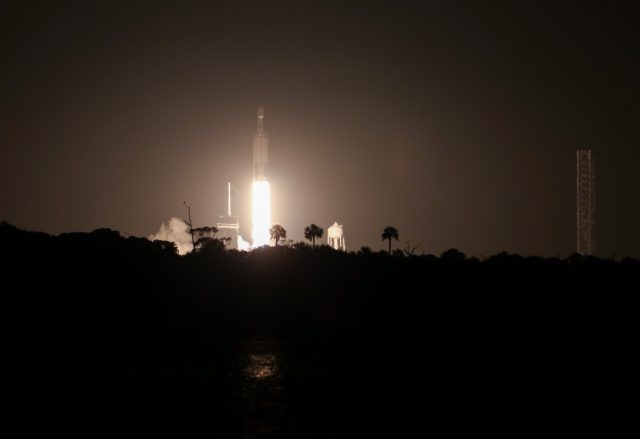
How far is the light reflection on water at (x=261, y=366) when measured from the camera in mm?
29961

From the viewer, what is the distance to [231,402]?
24.2 meters

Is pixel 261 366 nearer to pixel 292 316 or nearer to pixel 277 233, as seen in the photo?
pixel 292 316

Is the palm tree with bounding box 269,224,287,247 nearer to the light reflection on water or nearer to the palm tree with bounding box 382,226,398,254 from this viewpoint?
the palm tree with bounding box 382,226,398,254

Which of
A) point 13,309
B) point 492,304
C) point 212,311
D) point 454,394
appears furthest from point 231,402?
point 492,304

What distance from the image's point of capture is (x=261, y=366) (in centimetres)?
3247

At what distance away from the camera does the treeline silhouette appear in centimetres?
3506

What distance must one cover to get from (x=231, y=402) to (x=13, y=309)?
86.3 feet

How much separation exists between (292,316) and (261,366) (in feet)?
72.6

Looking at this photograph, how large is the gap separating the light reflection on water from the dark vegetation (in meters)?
0.73

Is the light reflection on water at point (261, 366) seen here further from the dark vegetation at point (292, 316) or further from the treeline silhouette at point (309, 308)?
the treeline silhouette at point (309, 308)

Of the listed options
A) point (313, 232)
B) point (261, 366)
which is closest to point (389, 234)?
point (313, 232)

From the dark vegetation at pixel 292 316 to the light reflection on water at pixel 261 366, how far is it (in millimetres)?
733

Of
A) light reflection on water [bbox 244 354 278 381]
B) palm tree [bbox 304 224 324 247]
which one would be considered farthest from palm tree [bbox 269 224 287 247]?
light reflection on water [bbox 244 354 278 381]

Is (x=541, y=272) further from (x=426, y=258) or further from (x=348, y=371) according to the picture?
(x=348, y=371)
